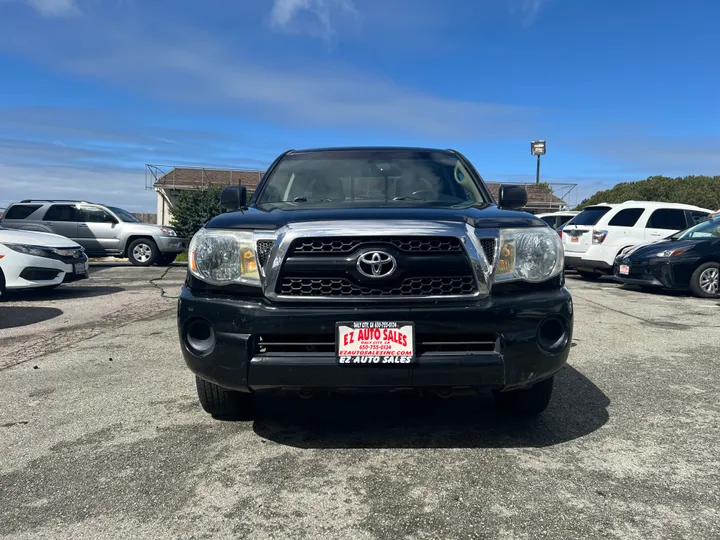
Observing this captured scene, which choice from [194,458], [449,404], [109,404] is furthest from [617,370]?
[109,404]

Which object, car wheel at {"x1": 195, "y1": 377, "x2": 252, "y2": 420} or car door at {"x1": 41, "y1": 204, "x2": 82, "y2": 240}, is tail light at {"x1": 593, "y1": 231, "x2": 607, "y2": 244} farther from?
car door at {"x1": 41, "y1": 204, "x2": 82, "y2": 240}

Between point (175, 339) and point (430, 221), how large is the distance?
370cm

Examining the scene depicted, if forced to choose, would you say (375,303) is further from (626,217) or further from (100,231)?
(100,231)

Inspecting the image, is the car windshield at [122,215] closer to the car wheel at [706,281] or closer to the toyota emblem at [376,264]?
the car wheel at [706,281]

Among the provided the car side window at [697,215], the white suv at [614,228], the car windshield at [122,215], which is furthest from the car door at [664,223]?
the car windshield at [122,215]

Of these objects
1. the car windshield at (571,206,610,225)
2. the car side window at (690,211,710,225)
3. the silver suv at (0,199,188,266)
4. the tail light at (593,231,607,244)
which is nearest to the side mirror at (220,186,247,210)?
the tail light at (593,231,607,244)

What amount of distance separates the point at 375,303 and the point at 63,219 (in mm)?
15097

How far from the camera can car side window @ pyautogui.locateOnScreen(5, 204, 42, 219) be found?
594 inches

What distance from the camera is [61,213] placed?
50.8ft

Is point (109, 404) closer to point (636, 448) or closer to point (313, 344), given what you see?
point (313, 344)

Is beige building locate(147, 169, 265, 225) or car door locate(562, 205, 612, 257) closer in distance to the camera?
car door locate(562, 205, 612, 257)

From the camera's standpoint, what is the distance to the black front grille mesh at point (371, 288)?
272 centimetres

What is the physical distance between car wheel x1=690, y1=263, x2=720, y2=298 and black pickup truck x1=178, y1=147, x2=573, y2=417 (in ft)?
25.2

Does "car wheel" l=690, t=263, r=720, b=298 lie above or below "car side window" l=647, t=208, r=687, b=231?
below
